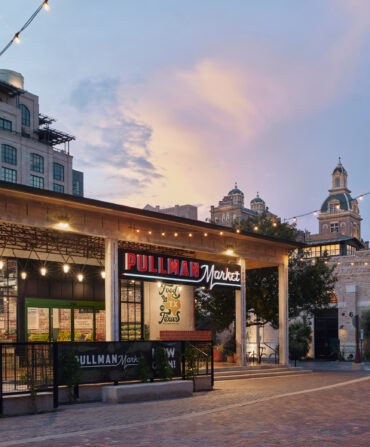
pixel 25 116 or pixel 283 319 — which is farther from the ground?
pixel 25 116

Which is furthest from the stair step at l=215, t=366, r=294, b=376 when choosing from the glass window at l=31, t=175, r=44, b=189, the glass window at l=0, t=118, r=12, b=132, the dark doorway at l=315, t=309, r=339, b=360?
the glass window at l=31, t=175, r=44, b=189

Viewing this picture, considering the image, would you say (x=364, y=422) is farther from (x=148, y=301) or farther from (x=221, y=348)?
(x=221, y=348)

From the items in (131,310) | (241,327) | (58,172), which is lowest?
(241,327)

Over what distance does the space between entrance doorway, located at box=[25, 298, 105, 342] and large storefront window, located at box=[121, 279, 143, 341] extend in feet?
6.40

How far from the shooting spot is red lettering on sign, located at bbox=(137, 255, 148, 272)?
66.2 feet

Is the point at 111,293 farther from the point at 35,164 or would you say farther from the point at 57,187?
the point at 57,187

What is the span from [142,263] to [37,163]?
62.2 metres

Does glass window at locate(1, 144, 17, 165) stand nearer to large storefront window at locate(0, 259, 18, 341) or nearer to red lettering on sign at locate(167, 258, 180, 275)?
large storefront window at locate(0, 259, 18, 341)

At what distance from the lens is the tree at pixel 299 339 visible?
44812 mm

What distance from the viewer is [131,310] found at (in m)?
27.0

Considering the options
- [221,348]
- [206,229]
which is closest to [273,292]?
[221,348]

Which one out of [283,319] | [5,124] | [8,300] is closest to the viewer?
[8,300]

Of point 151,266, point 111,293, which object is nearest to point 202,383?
point 111,293

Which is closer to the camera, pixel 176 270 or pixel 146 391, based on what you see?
pixel 146 391
